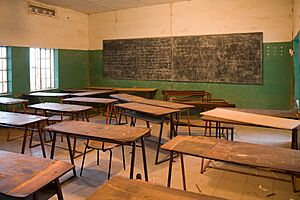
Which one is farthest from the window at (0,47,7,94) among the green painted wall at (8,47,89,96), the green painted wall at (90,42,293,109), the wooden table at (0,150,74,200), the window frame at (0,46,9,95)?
the wooden table at (0,150,74,200)

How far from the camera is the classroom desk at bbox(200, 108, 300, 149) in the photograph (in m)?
3.18

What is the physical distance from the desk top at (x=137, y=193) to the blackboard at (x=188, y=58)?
Result: 5.21 meters

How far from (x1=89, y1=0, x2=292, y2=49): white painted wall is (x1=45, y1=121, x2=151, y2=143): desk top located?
14.6 ft

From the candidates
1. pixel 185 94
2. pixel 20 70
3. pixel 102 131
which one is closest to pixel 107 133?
pixel 102 131

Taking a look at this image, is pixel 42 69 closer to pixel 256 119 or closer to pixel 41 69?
pixel 41 69

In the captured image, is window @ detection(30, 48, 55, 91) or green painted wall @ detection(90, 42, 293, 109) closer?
green painted wall @ detection(90, 42, 293, 109)

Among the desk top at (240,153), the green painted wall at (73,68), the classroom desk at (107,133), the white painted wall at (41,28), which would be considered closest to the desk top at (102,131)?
the classroom desk at (107,133)

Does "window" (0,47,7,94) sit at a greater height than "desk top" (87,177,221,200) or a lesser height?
greater

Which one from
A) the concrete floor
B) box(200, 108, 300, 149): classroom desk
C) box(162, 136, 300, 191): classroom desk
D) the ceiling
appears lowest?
the concrete floor

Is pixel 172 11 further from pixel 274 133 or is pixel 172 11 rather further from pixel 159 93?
pixel 274 133

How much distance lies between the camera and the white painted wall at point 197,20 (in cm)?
591

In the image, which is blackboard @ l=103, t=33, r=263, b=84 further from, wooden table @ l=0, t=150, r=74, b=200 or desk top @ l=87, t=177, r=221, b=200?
wooden table @ l=0, t=150, r=74, b=200

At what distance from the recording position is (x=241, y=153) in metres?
2.26

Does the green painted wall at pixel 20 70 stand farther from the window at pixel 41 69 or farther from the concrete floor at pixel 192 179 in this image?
the concrete floor at pixel 192 179
